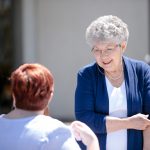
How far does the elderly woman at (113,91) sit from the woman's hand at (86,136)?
51cm

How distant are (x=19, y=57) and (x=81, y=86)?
7.67 m

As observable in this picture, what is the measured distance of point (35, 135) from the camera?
2.67 m

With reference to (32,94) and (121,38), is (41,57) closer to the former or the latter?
(121,38)

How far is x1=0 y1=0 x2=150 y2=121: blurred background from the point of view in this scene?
1034cm

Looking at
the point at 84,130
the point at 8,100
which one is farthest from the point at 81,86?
the point at 8,100

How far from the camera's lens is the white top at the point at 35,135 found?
2.65 meters

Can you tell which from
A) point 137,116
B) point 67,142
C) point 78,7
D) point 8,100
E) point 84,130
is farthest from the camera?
point 8,100

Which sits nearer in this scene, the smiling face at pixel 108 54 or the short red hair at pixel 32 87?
the short red hair at pixel 32 87

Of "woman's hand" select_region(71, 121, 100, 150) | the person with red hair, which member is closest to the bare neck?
the person with red hair

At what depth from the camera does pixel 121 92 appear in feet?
11.4

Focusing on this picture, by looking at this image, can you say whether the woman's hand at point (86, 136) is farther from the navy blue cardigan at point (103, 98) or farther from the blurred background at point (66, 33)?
the blurred background at point (66, 33)

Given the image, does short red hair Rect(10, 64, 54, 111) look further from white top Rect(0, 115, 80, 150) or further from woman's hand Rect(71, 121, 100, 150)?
woman's hand Rect(71, 121, 100, 150)

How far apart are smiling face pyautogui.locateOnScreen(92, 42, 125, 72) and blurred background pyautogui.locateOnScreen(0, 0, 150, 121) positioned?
683 cm

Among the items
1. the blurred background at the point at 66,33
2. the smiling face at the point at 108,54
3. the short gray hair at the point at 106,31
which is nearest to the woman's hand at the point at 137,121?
the smiling face at the point at 108,54
